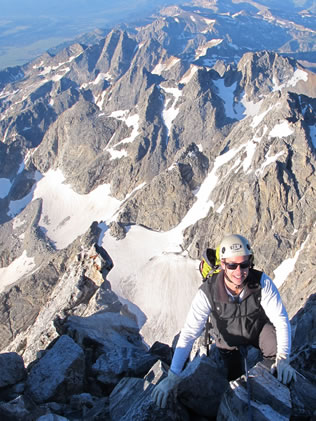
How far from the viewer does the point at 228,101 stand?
593 feet

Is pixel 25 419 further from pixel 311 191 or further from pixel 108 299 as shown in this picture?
pixel 311 191

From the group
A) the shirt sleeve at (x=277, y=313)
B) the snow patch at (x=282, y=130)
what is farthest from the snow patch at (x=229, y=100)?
the shirt sleeve at (x=277, y=313)

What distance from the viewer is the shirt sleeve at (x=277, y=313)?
8.05m

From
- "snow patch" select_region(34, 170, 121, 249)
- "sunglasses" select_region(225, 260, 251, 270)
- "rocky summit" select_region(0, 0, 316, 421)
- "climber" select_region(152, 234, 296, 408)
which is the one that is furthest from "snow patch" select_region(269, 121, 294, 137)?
"sunglasses" select_region(225, 260, 251, 270)

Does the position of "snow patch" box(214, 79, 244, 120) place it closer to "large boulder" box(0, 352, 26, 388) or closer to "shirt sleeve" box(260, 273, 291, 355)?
"large boulder" box(0, 352, 26, 388)

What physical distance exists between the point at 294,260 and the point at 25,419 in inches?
2556

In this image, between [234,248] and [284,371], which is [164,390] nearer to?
[284,371]

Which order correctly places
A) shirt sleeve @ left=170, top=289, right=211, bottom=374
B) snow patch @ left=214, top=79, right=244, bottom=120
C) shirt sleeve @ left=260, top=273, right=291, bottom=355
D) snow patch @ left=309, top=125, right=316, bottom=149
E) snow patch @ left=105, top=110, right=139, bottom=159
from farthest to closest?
1. snow patch @ left=214, top=79, right=244, bottom=120
2. snow patch @ left=105, top=110, right=139, bottom=159
3. snow patch @ left=309, top=125, right=316, bottom=149
4. shirt sleeve @ left=170, top=289, right=211, bottom=374
5. shirt sleeve @ left=260, top=273, right=291, bottom=355

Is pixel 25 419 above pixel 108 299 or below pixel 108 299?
above

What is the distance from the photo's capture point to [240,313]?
8352mm

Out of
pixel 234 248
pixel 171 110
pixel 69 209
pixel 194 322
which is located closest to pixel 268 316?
pixel 194 322

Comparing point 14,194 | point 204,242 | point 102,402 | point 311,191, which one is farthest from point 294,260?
point 14,194

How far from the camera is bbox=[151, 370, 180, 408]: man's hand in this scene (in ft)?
25.7

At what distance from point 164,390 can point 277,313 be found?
316 cm
